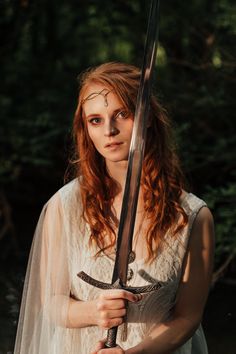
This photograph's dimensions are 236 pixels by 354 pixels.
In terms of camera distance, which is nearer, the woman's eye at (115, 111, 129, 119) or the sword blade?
the sword blade

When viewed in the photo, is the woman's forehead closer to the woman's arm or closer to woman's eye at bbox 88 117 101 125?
woman's eye at bbox 88 117 101 125

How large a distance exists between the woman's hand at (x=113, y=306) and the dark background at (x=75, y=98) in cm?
138

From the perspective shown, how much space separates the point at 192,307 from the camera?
2389 mm

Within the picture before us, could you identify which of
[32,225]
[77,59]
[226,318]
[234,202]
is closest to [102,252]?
[226,318]

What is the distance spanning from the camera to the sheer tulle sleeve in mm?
2455

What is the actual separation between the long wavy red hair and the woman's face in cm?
5

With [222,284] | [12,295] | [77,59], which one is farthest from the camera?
[77,59]

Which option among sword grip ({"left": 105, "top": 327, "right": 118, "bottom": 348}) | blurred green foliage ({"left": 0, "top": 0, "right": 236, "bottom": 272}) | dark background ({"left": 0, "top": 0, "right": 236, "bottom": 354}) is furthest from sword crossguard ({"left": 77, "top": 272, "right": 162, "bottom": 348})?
blurred green foliage ({"left": 0, "top": 0, "right": 236, "bottom": 272})

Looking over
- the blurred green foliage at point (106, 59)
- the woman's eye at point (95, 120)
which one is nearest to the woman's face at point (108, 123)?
the woman's eye at point (95, 120)

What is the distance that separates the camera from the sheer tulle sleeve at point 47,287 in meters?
2.46

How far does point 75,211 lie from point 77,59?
13.5 feet

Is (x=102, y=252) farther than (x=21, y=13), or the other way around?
(x=21, y=13)

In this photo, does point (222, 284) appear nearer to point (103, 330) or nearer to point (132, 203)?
point (103, 330)

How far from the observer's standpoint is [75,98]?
5.73 meters
